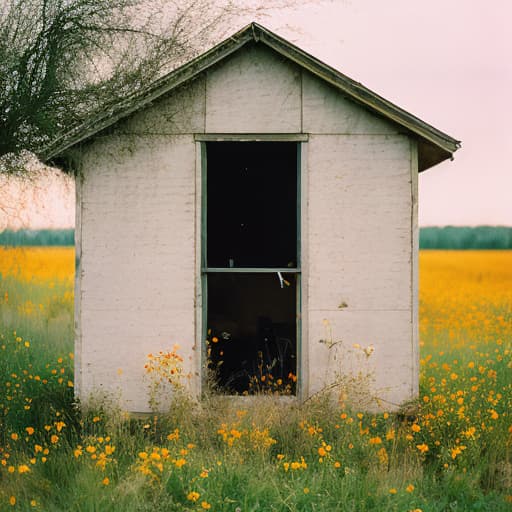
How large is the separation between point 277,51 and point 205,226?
79.7 inches

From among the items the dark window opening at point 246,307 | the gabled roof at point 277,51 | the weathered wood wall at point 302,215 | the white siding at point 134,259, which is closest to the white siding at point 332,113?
the weathered wood wall at point 302,215

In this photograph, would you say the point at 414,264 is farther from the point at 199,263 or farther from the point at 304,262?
the point at 199,263

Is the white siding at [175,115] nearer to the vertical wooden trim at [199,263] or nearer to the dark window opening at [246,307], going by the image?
the vertical wooden trim at [199,263]

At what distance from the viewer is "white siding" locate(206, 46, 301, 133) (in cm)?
766

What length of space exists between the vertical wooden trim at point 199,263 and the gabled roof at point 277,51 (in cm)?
75

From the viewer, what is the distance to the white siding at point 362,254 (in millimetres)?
7641

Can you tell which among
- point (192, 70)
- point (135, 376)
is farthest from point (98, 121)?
point (135, 376)

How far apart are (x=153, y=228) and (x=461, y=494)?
406cm

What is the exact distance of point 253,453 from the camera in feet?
21.0

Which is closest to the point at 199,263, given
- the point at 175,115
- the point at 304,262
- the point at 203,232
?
the point at 203,232

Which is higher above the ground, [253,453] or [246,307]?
[246,307]

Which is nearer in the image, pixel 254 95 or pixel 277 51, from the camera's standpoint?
pixel 277 51

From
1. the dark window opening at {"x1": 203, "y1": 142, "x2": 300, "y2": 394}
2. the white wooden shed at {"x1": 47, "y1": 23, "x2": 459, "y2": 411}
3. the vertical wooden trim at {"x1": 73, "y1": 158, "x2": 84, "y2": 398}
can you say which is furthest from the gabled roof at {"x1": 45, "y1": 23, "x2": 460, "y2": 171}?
the dark window opening at {"x1": 203, "y1": 142, "x2": 300, "y2": 394}

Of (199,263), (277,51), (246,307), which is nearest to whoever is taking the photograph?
(277,51)
